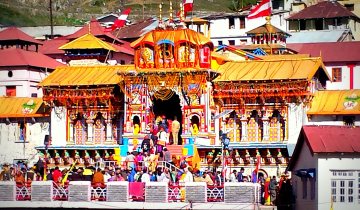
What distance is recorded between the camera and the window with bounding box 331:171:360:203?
35.8 metres

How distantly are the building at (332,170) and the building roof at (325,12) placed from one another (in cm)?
4878

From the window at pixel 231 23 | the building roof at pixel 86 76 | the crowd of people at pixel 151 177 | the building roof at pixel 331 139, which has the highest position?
the window at pixel 231 23

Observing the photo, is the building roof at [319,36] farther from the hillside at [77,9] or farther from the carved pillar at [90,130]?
the carved pillar at [90,130]

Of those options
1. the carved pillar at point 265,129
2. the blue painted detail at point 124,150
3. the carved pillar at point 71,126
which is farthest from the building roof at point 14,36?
the carved pillar at point 265,129

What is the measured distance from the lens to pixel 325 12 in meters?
85.9

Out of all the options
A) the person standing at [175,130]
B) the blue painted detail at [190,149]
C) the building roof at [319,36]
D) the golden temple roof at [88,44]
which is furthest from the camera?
the building roof at [319,36]

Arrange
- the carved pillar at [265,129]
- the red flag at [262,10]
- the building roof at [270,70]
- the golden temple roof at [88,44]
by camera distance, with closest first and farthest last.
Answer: the building roof at [270,70], the carved pillar at [265,129], the red flag at [262,10], the golden temple roof at [88,44]

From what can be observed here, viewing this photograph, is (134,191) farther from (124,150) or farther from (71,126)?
(71,126)

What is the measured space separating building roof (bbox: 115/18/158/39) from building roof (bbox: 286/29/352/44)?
10029 millimetres

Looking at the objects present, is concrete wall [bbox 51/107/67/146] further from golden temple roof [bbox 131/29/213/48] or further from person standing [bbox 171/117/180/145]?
person standing [bbox 171/117/180/145]

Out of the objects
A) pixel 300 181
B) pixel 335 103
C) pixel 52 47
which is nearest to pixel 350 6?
pixel 52 47

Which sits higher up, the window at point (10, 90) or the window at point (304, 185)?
the window at point (10, 90)

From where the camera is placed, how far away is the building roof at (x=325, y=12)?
85.4 metres

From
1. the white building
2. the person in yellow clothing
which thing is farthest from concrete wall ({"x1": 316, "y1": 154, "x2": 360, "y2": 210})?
the white building
